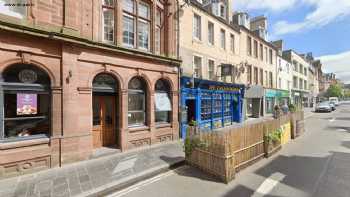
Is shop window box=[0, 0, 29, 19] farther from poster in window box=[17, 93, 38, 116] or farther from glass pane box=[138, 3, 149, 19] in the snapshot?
glass pane box=[138, 3, 149, 19]

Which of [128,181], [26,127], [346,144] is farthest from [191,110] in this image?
[26,127]

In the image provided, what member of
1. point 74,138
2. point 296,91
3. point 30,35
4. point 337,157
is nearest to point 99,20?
point 30,35

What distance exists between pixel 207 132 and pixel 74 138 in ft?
15.4

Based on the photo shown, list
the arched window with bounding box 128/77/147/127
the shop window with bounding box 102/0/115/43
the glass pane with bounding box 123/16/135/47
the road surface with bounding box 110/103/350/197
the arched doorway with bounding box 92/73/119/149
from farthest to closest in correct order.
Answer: the arched window with bounding box 128/77/147/127
the glass pane with bounding box 123/16/135/47
the shop window with bounding box 102/0/115/43
the arched doorway with bounding box 92/73/119/149
the road surface with bounding box 110/103/350/197

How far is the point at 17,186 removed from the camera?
574 cm

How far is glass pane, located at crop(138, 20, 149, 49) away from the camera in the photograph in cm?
1064

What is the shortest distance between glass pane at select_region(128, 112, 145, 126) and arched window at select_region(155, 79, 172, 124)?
0.85 metres

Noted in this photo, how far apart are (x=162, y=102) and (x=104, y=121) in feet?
10.4

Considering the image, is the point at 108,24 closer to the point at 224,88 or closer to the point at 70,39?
the point at 70,39

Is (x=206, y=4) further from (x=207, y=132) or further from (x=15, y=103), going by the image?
(x=15, y=103)

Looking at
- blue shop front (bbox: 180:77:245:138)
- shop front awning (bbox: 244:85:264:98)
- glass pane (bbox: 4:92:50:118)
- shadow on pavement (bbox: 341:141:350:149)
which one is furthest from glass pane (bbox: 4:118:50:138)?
shop front awning (bbox: 244:85:264:98)

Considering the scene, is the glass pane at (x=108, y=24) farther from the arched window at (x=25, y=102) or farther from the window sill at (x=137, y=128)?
the window sill at (x=137, y=128)

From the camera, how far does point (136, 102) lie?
34.7 feet

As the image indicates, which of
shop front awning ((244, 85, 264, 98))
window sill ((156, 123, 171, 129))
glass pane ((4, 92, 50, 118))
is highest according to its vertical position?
shop front awning ((244, 85, 264, 98))
